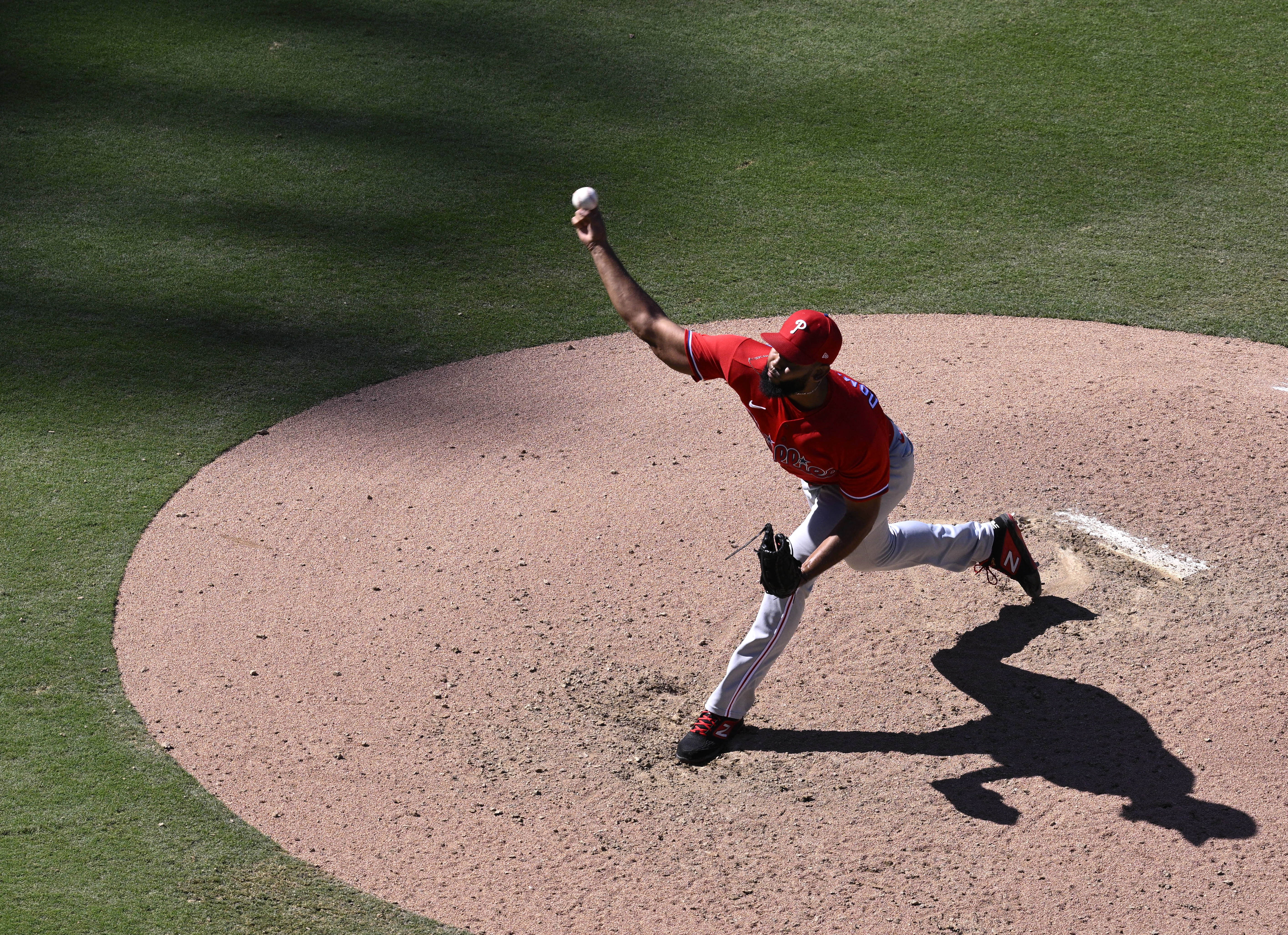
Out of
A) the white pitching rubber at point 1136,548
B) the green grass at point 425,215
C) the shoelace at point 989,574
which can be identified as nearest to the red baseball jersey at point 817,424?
the shoelace at point 989,574

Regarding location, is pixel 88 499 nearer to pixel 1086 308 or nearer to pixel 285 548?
pixel 285 548

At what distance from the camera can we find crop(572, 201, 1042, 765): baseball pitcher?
3824 mm

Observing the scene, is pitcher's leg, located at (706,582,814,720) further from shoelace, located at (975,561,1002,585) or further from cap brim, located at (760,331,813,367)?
shoelace, located at (975,561,1002,585)

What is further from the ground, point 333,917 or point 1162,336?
point 1162,336

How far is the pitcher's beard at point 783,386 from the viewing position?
377 cm

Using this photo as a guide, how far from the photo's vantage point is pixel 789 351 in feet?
12.2

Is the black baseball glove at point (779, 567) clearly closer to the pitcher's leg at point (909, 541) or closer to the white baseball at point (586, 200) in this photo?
the pitcher's leg at point (909, 541)

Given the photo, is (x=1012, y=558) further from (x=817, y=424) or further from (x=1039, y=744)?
(x=817, y=424)

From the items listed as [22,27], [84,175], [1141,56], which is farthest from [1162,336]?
[22,27]

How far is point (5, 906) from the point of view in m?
3.57

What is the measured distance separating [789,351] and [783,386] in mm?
125

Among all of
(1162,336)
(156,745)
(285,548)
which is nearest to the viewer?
(156,745)

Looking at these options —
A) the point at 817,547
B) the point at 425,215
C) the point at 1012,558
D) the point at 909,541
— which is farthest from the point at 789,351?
the point at 425,215

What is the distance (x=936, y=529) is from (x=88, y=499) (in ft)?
12.2
